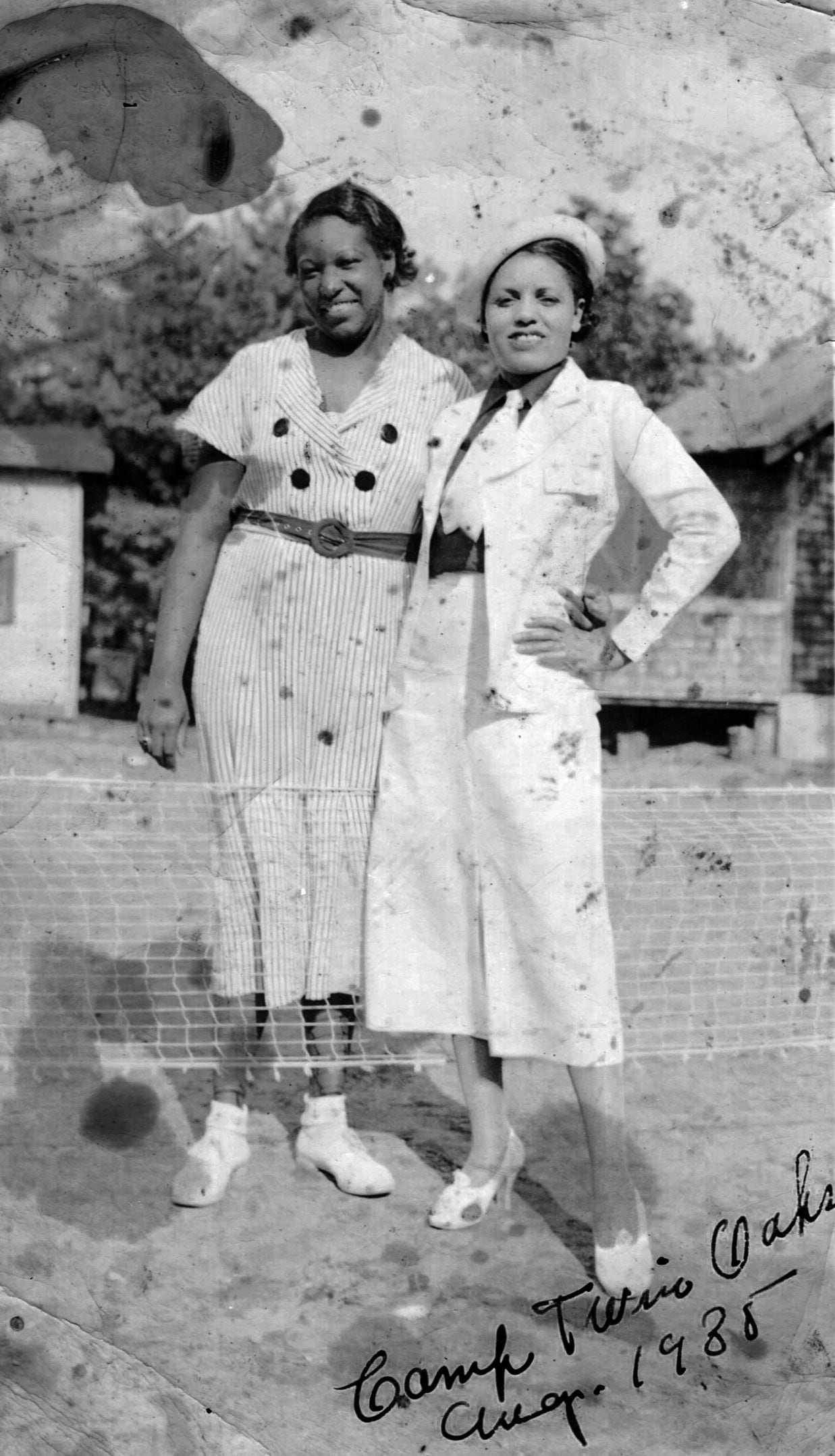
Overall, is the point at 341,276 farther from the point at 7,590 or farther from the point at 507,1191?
the point at 507,1191

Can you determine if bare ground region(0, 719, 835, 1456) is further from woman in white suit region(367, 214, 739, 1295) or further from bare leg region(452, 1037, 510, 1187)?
woman in white suit region(367, 214, 739, 1295)

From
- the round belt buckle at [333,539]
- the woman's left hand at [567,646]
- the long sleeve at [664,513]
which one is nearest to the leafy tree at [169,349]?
the long sleeve at [664,513]

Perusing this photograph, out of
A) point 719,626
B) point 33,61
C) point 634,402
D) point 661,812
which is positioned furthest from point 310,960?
point 33,61

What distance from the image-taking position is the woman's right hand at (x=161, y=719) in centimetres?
322

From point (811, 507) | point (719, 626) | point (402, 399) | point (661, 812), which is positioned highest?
point (402, 399)

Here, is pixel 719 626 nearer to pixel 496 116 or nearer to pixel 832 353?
pixel 832 353

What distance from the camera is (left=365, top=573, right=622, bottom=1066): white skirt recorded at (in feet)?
10.2

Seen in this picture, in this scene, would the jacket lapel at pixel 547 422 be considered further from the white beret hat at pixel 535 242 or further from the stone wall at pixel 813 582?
the stone wall at pixel 813 582

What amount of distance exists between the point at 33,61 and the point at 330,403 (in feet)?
3.36

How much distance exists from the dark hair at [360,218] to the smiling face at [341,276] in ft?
0.03

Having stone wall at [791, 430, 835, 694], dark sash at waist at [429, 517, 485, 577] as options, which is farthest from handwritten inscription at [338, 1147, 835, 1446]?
dark sash at waist at [429, 517, 485, 577]

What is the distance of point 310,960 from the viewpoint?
10.7 ft

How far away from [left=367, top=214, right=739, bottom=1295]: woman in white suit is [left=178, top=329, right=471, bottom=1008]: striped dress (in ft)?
0.28

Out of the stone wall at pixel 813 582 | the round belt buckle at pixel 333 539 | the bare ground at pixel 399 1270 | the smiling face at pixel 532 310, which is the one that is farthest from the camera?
the stone wall at pixel 813 582
